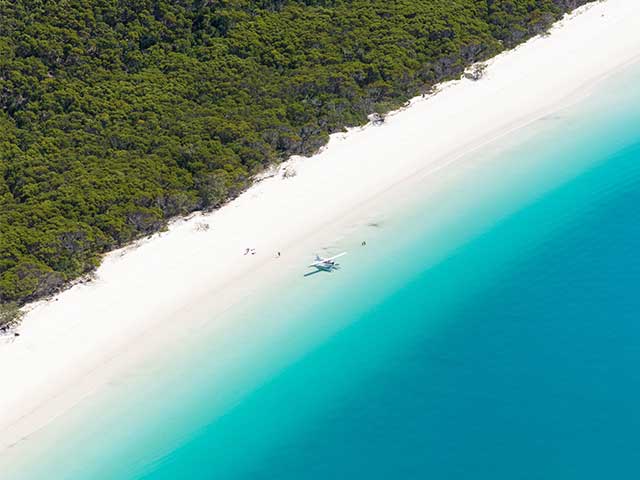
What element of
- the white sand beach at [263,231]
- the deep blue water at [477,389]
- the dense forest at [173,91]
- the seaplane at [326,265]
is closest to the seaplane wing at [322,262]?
the seaplane at [326,265]

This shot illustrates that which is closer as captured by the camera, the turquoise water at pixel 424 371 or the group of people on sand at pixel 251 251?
the turquoise water at pixel 424 371

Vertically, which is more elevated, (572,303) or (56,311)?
(56,311)

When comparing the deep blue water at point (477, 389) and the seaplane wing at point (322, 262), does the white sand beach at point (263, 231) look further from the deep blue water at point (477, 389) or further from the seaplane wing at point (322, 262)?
the deep blue water at point (477, 389)

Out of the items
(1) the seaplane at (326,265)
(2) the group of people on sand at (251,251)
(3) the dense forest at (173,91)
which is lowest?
(1) the seaplane at (326,265)

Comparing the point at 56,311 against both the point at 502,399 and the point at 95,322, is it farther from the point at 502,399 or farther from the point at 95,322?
the point at 502,399

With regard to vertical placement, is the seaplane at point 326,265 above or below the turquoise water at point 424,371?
above

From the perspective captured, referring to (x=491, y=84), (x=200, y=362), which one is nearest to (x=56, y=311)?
(x=200, y=362)
